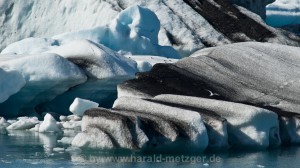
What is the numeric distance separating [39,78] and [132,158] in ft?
16.1

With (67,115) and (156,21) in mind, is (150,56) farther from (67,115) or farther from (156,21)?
(67,115)

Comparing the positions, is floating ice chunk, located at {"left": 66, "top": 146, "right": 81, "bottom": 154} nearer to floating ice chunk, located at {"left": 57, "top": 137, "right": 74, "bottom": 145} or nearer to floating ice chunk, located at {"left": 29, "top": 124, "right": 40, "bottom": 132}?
floating ice chunk, located at {"left": 57, "top": 137, "right": 74, "bottom": 145}

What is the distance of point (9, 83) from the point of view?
16.4 metres

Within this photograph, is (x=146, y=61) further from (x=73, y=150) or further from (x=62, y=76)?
(x=73, y=150)

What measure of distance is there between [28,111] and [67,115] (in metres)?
0.77

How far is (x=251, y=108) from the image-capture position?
1354cm

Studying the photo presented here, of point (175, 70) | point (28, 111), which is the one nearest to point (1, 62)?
point (28, 111)

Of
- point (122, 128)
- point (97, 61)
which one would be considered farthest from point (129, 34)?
point (122, 128)

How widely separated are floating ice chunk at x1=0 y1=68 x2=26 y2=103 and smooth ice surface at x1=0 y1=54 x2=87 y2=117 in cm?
21

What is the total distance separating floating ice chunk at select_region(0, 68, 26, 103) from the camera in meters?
16.4

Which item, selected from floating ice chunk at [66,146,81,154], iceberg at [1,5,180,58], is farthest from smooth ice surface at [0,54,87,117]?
floating ice chunk at [66,146,81,154]

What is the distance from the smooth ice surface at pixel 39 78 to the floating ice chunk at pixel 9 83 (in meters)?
0.21

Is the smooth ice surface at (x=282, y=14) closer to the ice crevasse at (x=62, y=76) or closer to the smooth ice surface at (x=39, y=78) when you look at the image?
the ice crevasse at (x=62, y=76)

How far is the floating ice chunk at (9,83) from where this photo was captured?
53.8 feet
